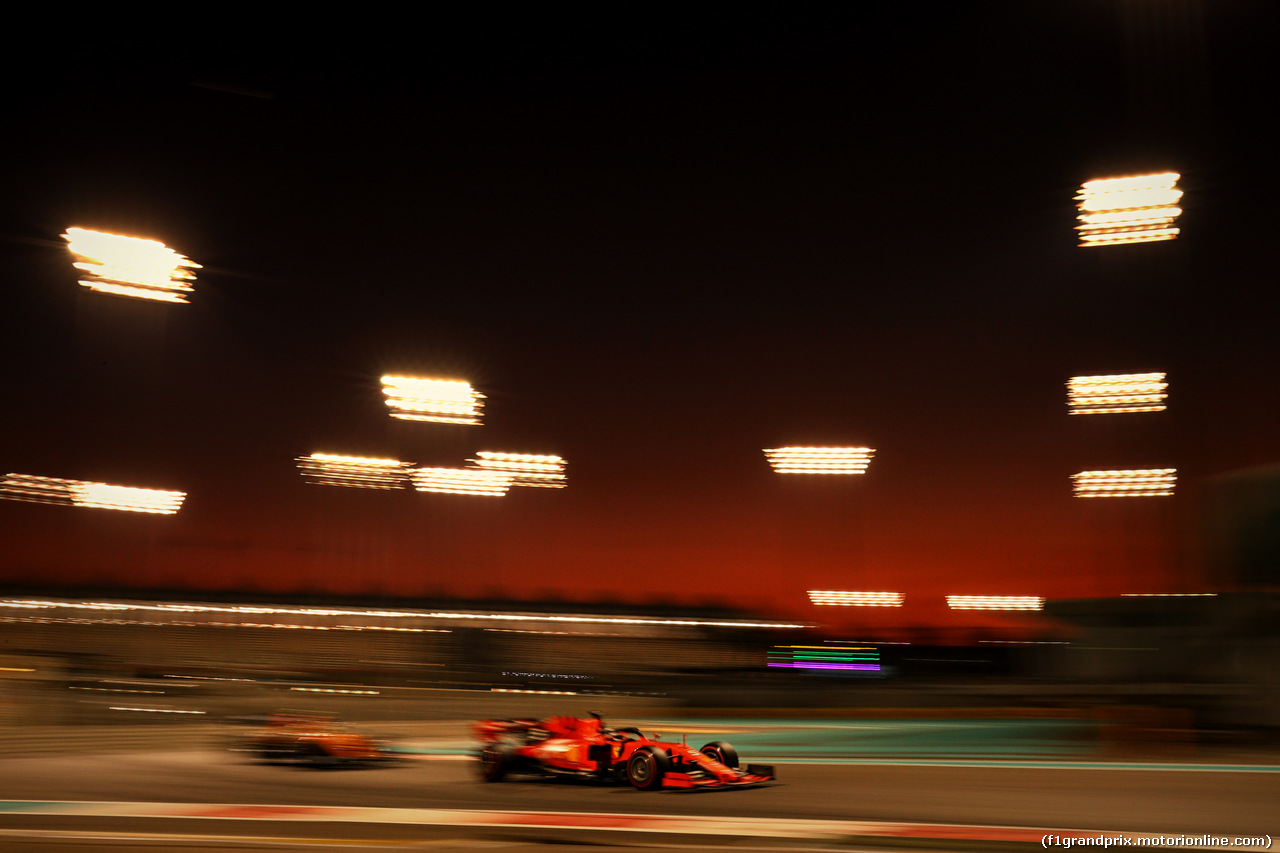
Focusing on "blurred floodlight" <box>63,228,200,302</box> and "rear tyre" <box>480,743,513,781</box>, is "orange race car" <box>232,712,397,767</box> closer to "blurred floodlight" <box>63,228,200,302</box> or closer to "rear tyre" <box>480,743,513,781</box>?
"rear tyre" <box>480,743,513,781</box>

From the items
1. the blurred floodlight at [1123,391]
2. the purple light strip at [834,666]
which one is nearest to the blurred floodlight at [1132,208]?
the blurred floodlight at [1123,391]

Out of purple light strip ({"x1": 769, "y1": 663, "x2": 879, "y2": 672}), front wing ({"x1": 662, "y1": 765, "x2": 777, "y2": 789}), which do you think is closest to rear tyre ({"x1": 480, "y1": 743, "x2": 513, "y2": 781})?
front wing ({"x1": 662, "y1": 765, "x2": 777, "y2": 789})

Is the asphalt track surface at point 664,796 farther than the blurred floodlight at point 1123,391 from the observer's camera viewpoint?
No

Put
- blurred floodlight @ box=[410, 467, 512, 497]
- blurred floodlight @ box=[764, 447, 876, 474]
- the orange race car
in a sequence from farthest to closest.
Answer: blurred floodlight @ box=[410, 467, 512, 497]
blurred floodlight @ box=[764, 447, 876, 474]
the orange race car

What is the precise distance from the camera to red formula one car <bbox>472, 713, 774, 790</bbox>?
9375 millimetres

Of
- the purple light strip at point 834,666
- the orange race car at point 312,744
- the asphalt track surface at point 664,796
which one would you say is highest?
the purple light strip at point 834,666

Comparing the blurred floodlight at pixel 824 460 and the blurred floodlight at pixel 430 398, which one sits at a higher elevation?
the blurred floodlight at pixel 430 398

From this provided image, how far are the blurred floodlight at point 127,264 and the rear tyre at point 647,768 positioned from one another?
36.9 feet

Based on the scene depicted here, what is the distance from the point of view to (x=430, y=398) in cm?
2183

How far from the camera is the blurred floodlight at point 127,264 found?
632 inches

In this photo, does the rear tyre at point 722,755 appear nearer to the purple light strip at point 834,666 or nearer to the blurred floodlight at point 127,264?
the blurred floodlight at point 127,264

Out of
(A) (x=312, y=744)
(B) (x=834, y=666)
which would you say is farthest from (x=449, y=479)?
(B) (x=834, y=666)

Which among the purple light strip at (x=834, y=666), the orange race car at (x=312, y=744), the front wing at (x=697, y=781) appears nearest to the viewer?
the front wing at (x=697, y=781)

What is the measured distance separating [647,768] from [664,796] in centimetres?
34
